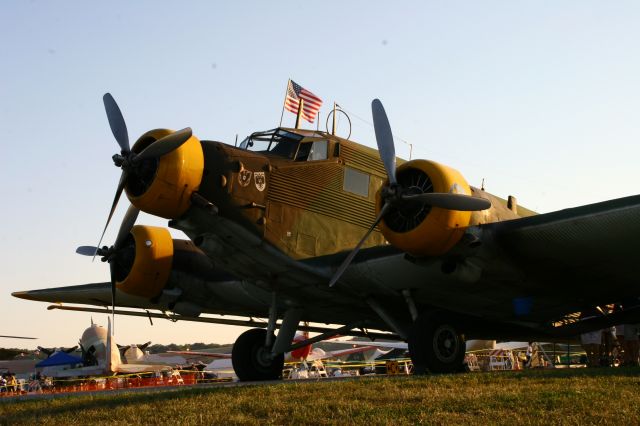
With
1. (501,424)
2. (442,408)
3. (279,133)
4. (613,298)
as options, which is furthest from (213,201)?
(613,298)

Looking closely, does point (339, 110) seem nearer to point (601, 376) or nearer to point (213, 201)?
point (213, 201)

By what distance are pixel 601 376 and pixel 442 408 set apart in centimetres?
391

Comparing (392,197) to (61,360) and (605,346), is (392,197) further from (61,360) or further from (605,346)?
(61,360)

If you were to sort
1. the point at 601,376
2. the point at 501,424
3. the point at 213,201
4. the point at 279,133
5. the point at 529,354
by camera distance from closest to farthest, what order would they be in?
the point at 501,424
the point at 601,376
the point at 213,201
the point at 279,133
the point at 529,354

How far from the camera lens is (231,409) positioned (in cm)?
822

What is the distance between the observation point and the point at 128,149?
12.8 meters

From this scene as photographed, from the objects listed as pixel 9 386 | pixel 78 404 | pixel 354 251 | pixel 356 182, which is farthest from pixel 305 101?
pixel 9 386

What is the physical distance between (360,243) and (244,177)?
7.91ft

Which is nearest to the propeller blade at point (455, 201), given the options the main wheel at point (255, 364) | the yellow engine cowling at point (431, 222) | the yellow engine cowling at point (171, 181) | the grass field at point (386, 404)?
the yellow engine cowling at point (431, 222)

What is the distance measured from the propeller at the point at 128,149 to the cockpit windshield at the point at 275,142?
2372 mm

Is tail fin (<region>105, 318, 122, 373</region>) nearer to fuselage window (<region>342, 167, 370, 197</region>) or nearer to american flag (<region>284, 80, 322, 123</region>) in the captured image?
american flag (<region>284, 80, 322, 123</region>)

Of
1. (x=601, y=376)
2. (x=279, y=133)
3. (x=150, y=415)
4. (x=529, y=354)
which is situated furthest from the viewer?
(x=529, y=354)

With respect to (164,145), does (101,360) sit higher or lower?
lower

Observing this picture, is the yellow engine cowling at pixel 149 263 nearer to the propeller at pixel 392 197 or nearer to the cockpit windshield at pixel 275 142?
the cockpit windshield at pixel 275 142
